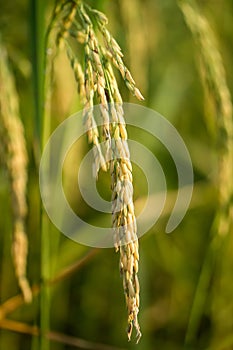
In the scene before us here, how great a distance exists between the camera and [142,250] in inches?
68.0

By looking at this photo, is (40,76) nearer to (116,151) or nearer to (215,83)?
(215,83)

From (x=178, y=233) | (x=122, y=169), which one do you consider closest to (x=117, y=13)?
(x=178, y=233)

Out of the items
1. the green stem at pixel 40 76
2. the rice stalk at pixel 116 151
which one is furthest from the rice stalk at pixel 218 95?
the rice stalk at pixel 116 151

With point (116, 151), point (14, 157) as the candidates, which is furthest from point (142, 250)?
point (116, 151)

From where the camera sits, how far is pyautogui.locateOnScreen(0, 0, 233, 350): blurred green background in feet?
5.90

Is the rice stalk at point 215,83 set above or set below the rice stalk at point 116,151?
above

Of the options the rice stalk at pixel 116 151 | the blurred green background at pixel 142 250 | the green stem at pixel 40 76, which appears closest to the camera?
the rice stalk at pixel 116 151

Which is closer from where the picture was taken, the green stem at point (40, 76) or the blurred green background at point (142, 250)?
the green stem at point (40, 76)

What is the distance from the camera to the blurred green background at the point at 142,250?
1.80 metres

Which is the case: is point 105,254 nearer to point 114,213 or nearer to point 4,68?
point 4,68

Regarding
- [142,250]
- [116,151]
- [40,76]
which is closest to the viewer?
[116,151]

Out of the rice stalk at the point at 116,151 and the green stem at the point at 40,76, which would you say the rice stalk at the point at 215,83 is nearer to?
the green stem at the point at 40,76

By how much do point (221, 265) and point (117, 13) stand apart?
32.7 inches

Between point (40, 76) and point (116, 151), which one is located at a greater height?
point (40, 76)
